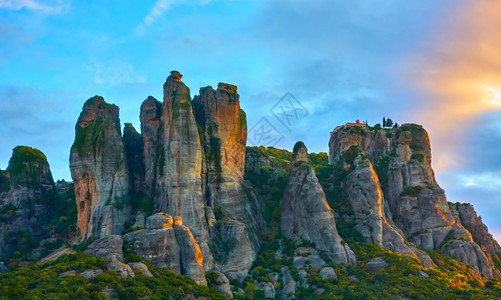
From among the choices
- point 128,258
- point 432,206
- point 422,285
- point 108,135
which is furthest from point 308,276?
point 108,135

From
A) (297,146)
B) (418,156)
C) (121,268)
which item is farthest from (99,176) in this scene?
(418,156)

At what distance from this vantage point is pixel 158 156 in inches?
2702

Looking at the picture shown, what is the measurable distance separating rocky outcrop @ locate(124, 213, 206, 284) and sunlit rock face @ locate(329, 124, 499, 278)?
2651cm

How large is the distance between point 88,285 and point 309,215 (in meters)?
33.3

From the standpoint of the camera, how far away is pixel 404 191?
79938mm

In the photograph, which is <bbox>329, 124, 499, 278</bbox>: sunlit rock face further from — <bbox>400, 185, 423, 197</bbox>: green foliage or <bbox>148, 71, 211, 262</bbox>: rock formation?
<bbox>148, 71, 211, 262</bbox>: rock formation

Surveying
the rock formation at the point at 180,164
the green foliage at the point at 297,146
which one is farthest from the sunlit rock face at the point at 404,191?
the rock formation at the point at 180,164

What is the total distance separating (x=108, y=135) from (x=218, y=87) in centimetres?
1773

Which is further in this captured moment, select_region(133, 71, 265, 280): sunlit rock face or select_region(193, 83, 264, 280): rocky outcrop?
select_region(193, 83, 264, 280): rocky outcrop

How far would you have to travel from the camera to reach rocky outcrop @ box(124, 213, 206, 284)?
2110 inches

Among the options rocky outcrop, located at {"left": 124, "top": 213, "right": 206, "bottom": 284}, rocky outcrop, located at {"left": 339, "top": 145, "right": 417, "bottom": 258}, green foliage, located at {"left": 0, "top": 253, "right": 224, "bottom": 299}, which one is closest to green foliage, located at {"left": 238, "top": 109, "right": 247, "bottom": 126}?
rocky outcrop, located at {"left": 339, "top": 145, "right": 417, "bottom": 258}

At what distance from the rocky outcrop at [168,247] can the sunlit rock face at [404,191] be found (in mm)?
26505

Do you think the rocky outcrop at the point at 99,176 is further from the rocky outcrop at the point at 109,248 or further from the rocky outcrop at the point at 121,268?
the rocky outcrop at the point at 121,268

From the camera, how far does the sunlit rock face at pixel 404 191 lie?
7331cm
